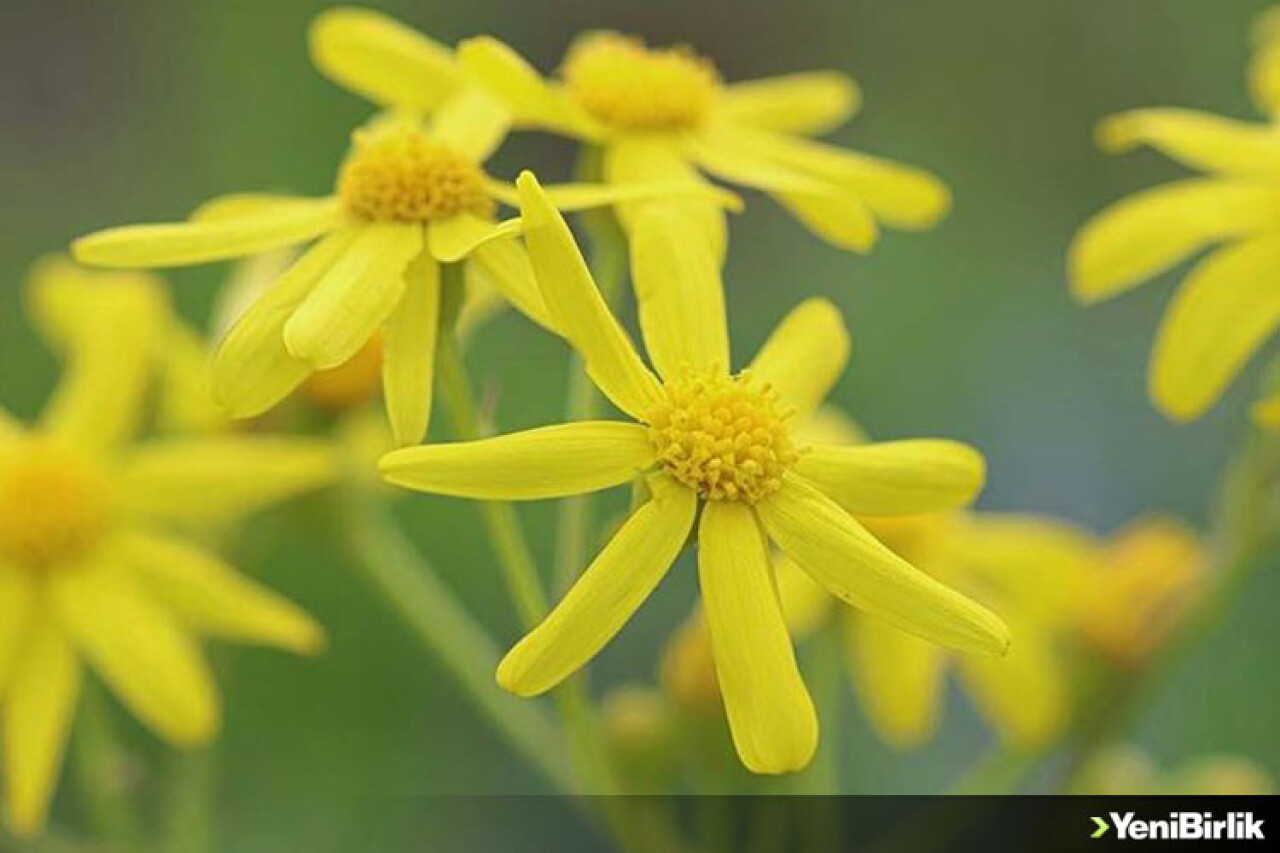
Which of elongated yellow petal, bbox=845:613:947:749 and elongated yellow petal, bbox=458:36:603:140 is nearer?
elongated yellow petal, bbox=458:36:603:140

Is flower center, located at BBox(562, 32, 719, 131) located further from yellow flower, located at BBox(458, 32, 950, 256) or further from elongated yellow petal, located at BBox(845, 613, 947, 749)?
elongated yellow petal, located at BBox(845, 613, 947, 749)

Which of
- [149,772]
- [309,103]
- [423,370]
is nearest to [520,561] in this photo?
[423,370]

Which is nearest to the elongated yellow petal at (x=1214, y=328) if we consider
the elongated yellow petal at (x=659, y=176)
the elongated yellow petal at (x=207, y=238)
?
the elongated yellow petal at (x=659, y=176)

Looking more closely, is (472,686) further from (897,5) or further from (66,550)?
(897,5)

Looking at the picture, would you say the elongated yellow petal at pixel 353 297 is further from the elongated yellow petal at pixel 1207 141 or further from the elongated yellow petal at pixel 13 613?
the elongated yellow petal at pixel 1207 141

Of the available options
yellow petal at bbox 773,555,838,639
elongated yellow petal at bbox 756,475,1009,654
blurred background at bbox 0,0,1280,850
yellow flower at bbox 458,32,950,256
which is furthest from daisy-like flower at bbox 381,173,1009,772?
blurred background at bbox 0,0,1280,850

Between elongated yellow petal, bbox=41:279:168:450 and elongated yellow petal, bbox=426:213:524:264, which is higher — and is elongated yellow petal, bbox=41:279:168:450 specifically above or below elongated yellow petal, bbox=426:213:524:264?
above
